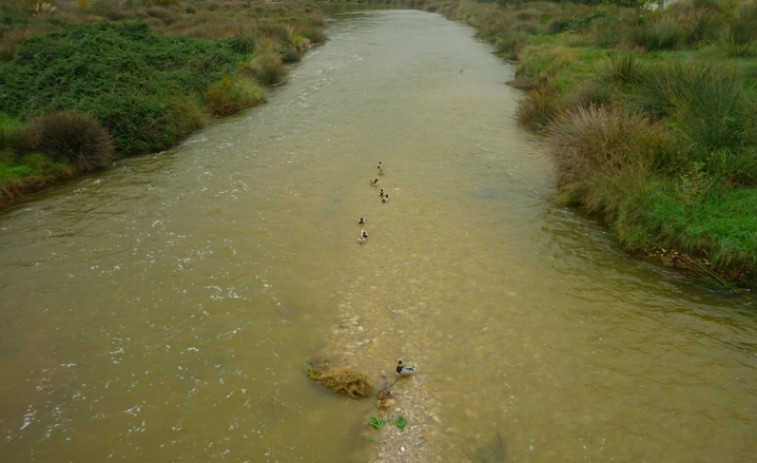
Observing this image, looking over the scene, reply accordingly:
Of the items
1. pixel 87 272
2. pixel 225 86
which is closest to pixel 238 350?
pixel 87 272

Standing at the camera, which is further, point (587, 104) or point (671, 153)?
point (587, 104)

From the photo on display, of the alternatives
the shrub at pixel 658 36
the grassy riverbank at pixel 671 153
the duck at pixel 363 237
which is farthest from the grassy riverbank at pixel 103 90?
the shrub at pixel 658 36

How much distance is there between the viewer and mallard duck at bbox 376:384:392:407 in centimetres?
663

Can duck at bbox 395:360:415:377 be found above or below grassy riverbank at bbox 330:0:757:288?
below

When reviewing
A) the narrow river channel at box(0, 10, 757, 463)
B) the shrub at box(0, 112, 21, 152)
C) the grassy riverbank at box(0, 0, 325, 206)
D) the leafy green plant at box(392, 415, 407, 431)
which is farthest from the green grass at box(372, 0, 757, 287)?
the shrub at box(0, 112, 21, 152)

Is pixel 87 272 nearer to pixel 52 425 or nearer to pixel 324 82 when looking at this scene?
pixel 52 425

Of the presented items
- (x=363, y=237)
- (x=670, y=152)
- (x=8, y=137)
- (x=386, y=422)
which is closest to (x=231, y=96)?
(x=8, y=137)

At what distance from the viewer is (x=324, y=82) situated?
24156 mm

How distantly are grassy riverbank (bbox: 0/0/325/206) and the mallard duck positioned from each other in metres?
11.2

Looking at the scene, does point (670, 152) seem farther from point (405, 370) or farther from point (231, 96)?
point (231, 96)

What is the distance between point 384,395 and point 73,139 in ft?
40.7

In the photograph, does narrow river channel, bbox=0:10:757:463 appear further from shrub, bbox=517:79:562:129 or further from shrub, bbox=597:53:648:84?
shrub, bbox=597:53:648:84

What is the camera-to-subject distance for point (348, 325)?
817 cm

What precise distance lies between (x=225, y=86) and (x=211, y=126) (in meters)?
2.55
